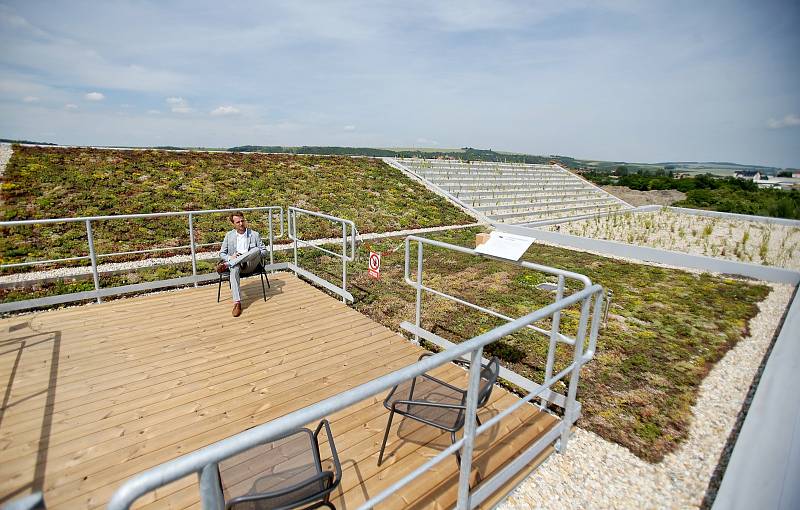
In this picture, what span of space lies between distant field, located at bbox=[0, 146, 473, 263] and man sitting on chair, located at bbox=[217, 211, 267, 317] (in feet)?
14.1

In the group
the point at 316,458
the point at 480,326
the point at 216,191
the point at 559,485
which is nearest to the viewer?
the point at 316,458

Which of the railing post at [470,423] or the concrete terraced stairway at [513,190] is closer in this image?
the railing post at [470,423]

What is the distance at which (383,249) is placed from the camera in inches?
387

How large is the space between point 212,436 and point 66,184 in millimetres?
11799

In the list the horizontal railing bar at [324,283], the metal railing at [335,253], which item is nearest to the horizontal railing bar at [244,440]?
the metal railing at [335,253]

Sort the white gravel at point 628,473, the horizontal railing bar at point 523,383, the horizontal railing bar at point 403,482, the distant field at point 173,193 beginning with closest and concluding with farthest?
the horizontal railing bar at point 403,482 → the white gravel at point 628,473 → the horizontal railing bar at point 523,383 → the distant field at point 173,193

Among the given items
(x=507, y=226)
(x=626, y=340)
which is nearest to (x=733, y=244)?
(x=507, y=226)

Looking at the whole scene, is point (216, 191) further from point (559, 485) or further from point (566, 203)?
point (566, 203)

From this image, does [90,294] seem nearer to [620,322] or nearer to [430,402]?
[430,402]

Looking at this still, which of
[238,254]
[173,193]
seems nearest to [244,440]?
[238,254]

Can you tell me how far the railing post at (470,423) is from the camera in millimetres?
1901

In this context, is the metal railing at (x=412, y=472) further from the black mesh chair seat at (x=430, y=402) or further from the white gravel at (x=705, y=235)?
the white gravel at (x=705, y=235)

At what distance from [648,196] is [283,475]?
27067 mm

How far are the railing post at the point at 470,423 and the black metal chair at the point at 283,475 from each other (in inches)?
26.5
